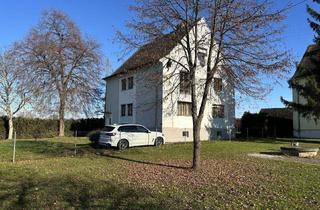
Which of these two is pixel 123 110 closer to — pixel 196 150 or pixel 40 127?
pixel 40 127

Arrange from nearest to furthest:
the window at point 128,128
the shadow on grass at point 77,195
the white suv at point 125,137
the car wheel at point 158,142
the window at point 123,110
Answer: the shadow on grass at point 77,195, the white suv at point 125,137, the window at point 128,128, the car wheel at point 158,142, the window at point 123,110

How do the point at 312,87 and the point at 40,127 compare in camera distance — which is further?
the point at 40,127

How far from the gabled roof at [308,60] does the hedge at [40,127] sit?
961 inches

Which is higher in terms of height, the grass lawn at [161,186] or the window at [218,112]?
the window at [218,112]

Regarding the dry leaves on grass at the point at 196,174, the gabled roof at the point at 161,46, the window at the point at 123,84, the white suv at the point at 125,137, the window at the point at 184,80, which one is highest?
the window at the point at 123,84

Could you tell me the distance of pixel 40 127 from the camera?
43.5 m

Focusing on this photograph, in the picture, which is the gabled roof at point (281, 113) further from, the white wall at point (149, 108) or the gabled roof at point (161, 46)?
the gabled roof at point (161, 46)

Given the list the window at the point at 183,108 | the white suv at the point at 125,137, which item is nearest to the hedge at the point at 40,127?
the window at the point at 183,108

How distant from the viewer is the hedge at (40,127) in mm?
41562

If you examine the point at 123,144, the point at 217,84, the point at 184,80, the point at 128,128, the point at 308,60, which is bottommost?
the point at 123,144

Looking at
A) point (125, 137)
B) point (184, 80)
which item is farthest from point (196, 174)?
point (125, 137)

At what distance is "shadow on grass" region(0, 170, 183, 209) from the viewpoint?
8734 millimetres

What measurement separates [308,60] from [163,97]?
73.1 feet

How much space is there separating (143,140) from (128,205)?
17.5 meters
